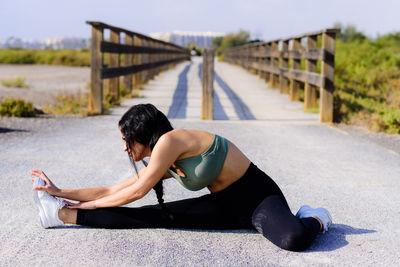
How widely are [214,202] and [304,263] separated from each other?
2.47ft

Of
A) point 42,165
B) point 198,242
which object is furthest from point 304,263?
point 42,165

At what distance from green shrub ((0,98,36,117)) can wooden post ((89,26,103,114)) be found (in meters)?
0.96

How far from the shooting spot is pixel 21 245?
3.29 meters

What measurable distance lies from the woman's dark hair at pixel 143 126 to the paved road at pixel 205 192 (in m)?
0.61

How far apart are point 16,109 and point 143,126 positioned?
20.6 ft

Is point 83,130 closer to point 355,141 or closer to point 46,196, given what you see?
point 355,141

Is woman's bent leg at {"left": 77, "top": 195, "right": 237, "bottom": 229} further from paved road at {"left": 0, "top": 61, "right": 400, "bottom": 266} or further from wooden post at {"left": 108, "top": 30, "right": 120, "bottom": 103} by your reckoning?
wooden post at {"left": 108, "top": 30, "right": 120, "bottom": 103}

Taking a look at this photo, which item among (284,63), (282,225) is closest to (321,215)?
(282,225)

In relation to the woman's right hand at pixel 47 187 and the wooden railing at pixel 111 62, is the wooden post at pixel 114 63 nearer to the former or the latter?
the wooden railing at pixel 111 62

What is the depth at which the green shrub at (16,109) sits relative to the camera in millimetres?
8938

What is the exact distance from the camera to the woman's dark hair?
3215 millimetres

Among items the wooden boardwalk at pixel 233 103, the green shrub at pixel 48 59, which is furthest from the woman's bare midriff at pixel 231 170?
the green shrub at pixel 48 59

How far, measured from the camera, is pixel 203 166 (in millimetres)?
3305

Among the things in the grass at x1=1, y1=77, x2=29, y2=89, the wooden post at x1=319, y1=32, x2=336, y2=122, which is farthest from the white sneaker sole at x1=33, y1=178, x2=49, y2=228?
the grass at x1=1, y1=77, x2=29, y2=89
